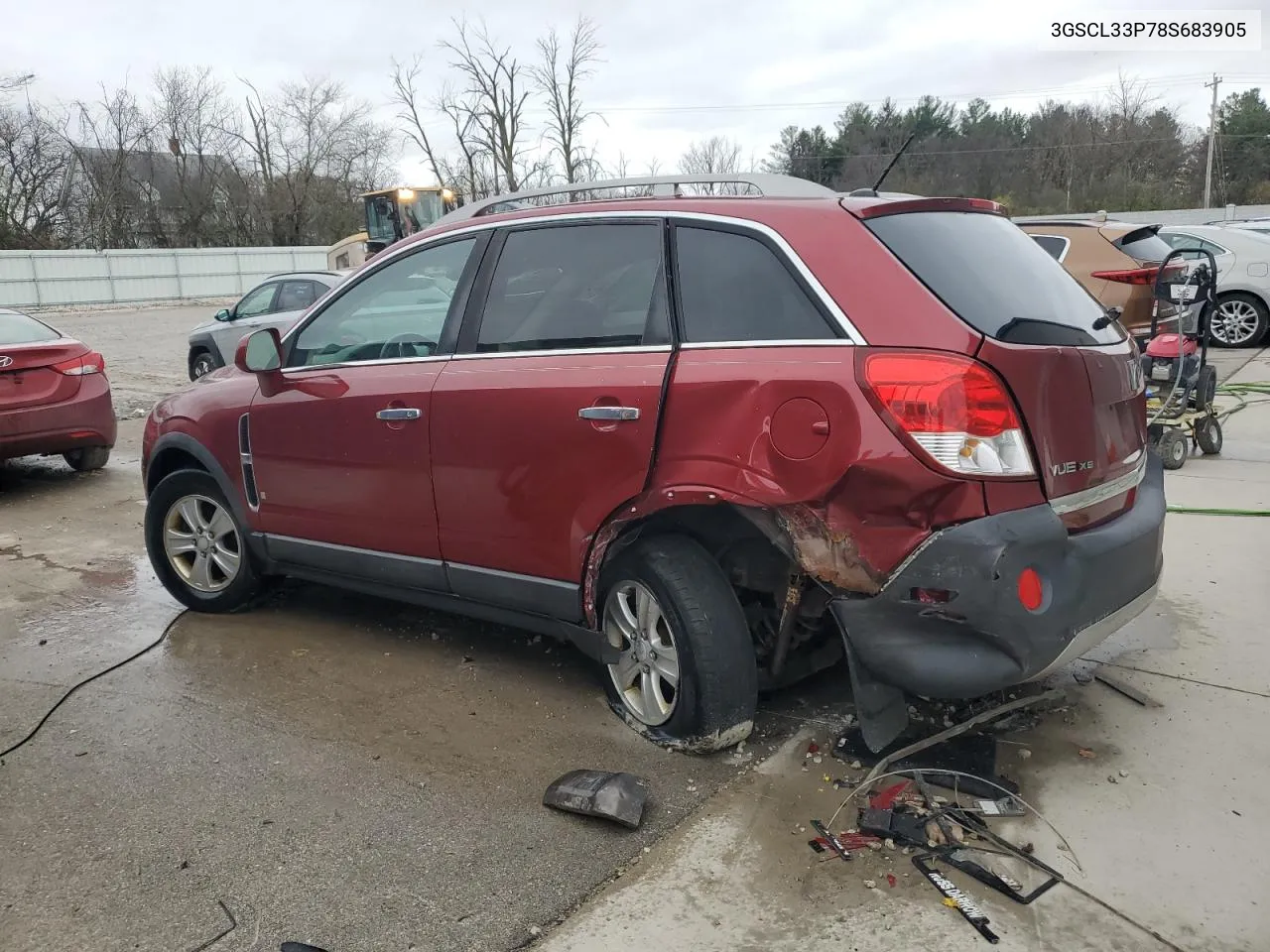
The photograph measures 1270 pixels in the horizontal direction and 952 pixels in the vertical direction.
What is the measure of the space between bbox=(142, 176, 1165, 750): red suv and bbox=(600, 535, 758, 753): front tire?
1cm

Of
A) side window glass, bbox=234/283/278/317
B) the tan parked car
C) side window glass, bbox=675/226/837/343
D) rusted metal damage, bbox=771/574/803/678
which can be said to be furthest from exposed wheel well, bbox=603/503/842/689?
side window glass, bbox=234/283/278/317

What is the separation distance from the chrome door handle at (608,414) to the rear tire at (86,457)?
678 centimetres

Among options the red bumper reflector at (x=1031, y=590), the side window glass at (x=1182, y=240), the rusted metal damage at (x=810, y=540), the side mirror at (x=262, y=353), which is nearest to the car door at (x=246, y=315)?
the side mirror at (x=262, y=353)

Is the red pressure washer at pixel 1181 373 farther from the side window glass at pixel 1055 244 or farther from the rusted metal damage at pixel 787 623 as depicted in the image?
the rusted metal damage at pixel 787 623

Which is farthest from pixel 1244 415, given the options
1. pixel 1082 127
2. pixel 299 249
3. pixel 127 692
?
pixel 1082 127

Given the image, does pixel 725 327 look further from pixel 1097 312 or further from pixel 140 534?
pixel 140 534

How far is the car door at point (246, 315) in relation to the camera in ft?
42.2

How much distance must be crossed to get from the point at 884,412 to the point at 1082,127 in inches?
2345

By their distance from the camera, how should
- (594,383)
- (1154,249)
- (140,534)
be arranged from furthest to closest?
(1154,249) → (140,534) → (594,383)

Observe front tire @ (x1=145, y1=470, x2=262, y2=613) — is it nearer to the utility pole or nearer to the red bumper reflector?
the red bumper reflector

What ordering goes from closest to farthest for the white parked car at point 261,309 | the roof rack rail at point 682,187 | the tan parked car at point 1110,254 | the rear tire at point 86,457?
the roof rack rail at point 682,187
the rear tire at point 86,457
the tan parked car at point 1110,254
the white parked car at point 261,309

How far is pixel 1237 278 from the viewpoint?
12.8 metres

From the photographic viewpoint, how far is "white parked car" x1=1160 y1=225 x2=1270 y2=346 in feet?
41.0

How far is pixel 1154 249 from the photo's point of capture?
32.3 ft
